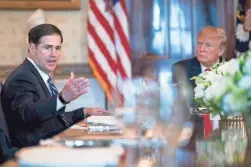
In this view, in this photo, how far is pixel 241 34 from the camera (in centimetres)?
483

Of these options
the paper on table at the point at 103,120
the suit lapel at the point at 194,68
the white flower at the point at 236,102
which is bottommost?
the paper on table at the point at 103,120

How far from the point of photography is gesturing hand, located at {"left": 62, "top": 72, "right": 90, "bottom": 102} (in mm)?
2373

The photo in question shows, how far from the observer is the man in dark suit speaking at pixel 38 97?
98.1 inches

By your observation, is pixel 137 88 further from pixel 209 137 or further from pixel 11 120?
pixel 11 120

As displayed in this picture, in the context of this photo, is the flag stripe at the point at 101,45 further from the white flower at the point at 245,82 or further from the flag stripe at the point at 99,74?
the white flower at the point at 245,82

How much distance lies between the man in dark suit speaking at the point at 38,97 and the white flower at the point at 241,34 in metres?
2.39

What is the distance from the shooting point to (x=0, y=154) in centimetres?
220

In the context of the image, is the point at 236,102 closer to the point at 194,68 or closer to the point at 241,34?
the point at 194,68

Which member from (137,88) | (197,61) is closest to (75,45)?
(197,61)

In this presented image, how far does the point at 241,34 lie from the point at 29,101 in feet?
9.53

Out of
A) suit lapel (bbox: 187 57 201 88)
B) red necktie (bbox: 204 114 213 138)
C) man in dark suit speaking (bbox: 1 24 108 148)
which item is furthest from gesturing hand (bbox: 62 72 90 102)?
suit lapel (bbox: 187 57 201 88)

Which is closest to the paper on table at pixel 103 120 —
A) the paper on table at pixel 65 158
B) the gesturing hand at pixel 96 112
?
the gesturing hand at pixel 96 112

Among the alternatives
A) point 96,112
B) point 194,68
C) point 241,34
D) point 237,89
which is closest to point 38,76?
point 96,112

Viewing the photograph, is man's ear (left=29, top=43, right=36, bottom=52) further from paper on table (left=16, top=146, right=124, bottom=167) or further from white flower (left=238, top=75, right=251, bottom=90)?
paper on table (left=16, top=146, right=124, bottom=167)
